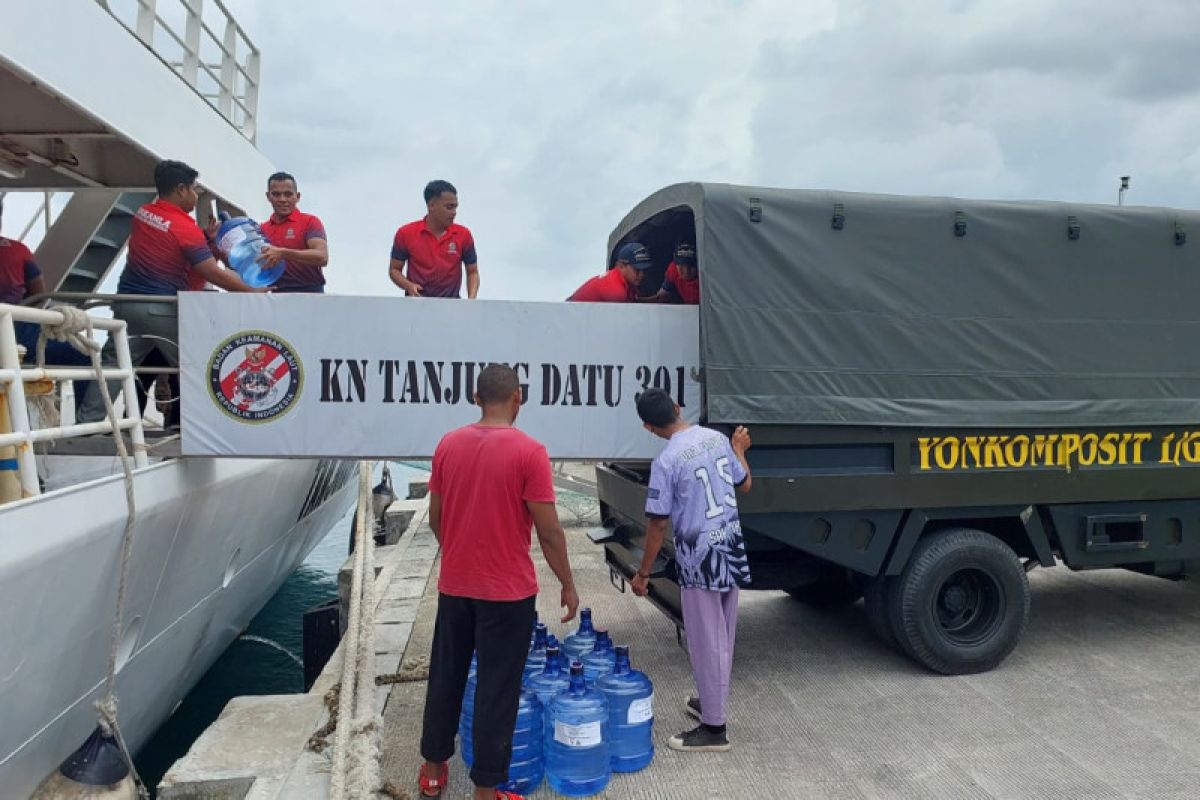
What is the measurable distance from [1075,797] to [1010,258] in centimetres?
278

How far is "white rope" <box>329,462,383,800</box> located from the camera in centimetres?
319

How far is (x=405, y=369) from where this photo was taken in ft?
14.9

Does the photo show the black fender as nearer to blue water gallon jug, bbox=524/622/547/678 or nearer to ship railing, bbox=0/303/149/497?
blue water gallon jug, bbox=524/622/547/678

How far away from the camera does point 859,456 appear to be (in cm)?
455

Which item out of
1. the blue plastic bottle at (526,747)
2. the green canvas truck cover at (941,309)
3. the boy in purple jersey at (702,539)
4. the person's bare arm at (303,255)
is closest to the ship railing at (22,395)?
the person's bare arm at (303,255)

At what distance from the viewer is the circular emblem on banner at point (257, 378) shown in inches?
174

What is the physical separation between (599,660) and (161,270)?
3.37m

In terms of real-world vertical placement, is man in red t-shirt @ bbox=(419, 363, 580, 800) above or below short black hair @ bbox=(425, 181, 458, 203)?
below

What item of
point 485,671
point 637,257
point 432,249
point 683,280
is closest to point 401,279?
point 432,249

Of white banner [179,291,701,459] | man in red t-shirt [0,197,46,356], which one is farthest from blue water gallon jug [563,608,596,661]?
man in red t-shirt [0,197,46,356]

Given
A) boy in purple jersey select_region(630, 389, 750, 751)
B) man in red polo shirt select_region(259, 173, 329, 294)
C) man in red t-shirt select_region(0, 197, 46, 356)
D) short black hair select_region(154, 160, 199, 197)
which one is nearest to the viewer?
boy in purple jersey select_region(630, 389, 750, 751)

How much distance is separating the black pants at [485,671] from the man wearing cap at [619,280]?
7.61 feet

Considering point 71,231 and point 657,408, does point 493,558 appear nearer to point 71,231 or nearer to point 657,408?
point 657,408

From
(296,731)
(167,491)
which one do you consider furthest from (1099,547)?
(167,491)
